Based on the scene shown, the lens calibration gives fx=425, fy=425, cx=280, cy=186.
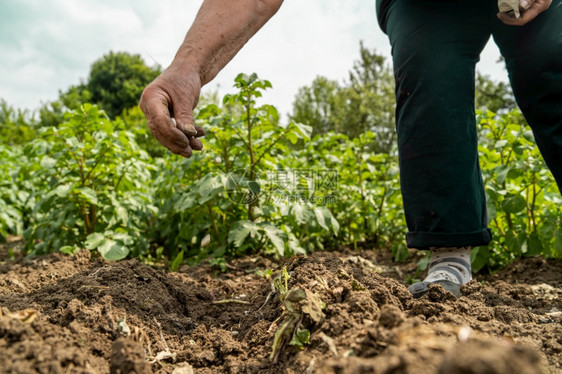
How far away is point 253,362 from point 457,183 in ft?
3.62

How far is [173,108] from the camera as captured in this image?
5.06 ft

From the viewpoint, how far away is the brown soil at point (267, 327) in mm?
866

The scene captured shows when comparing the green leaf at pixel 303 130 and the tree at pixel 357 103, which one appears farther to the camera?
the tree at pixel 357 103

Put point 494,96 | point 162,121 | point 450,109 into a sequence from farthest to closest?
point 494,96, point 450,109, point 162,121

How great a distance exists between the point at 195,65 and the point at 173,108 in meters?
0.19

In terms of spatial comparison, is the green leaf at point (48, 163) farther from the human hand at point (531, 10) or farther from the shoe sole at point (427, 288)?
the human hand at point (531, 10)

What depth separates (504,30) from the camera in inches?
69.8

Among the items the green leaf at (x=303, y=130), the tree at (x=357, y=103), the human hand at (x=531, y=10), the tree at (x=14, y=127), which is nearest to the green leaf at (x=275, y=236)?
the green leaf at (x=303, y=130)

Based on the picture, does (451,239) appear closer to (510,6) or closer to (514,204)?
(510,6)

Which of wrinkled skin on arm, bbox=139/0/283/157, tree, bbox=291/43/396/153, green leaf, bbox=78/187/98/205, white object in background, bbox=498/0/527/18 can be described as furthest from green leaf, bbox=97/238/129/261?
tree, bbox=291/43/396/153

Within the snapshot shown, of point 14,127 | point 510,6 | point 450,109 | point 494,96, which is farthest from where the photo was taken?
point 494,96

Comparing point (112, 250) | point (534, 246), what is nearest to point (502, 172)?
point (534, 246)

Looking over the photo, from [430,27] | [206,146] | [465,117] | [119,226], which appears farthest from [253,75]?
[119,226]

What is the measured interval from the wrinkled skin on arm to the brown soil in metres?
0.58
